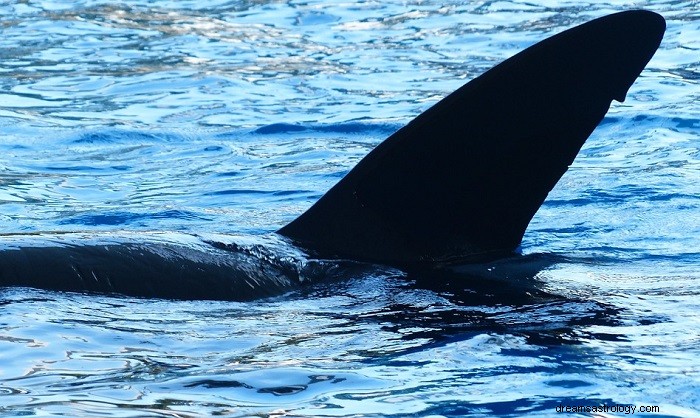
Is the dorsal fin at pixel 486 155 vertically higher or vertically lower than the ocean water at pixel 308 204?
higher

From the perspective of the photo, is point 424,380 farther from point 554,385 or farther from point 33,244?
point 33,244

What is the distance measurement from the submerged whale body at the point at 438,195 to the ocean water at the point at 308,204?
15 cm

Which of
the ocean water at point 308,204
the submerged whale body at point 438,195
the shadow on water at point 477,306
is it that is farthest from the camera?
the submerged whale body at point 438,195

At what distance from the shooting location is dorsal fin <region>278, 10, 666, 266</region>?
16.6ft

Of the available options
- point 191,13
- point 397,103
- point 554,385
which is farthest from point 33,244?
point 191,13

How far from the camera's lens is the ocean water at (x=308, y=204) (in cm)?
390

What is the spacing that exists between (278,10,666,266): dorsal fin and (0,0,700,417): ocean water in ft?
0.74

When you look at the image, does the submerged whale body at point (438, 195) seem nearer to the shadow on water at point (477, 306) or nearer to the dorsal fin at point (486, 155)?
the dorsal fin at point (486, 155)

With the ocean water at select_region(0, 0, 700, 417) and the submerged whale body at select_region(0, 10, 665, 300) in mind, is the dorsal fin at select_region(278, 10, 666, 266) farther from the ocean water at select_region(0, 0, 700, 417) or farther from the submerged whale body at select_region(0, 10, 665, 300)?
the ocean water at select_region(0, 0, 700, 417)

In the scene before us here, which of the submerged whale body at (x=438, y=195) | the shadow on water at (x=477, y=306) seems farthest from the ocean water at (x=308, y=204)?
the submerged whale body at (x=438, y=195)

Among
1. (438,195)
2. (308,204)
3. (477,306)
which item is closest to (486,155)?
(438,195)

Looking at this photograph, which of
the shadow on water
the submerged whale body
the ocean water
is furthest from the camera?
the submerged whale body

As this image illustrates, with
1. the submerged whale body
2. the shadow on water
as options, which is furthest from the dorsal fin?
the shadow on water

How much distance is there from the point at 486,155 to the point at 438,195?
0.28m
